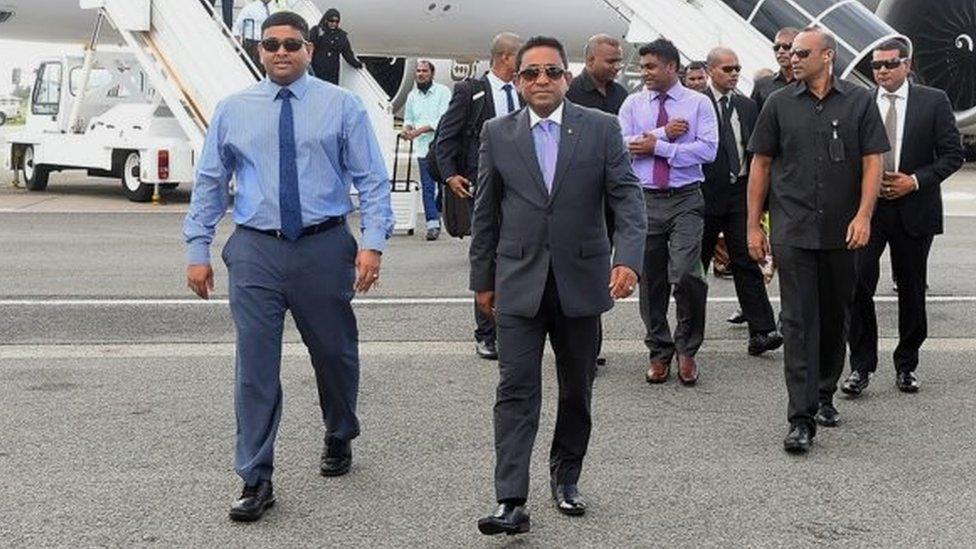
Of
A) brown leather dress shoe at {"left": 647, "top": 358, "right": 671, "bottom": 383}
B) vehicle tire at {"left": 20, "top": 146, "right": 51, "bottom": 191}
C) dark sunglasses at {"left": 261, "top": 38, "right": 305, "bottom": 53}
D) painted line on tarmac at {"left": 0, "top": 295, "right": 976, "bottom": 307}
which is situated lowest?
vehicle tire at {"left": 20, "top": 146, "right": 51, "bottom": 191}

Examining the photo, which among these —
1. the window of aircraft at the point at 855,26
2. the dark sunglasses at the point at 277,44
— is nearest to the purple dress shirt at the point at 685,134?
the dark sunglasses at the point at 277,44

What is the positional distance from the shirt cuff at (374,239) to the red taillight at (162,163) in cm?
1123

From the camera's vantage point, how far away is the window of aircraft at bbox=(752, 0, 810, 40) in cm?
1544

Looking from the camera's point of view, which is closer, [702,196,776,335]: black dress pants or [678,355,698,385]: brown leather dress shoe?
[678,355,698,385]: brown leather dress shoe

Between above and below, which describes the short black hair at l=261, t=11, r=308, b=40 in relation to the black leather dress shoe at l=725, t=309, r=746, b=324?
above

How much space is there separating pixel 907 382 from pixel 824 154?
1.63 m

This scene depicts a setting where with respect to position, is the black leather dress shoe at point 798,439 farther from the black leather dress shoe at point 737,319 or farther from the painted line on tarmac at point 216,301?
the painted line on tarmac at point 216,301

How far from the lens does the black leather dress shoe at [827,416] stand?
6.16 m

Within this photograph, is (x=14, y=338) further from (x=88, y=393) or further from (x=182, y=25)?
(x=182, y=25)

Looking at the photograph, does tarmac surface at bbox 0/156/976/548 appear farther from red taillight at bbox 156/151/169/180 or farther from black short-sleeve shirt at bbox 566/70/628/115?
red taillight at bbox 156/151/169/180

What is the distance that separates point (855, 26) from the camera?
1525cm

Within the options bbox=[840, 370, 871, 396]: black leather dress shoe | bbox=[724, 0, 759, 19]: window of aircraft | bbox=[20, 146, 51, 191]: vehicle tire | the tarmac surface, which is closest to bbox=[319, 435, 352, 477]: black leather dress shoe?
the tarmac surface

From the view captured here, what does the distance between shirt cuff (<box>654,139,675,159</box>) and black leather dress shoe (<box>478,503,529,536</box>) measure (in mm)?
2673

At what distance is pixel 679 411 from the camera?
256 inches
